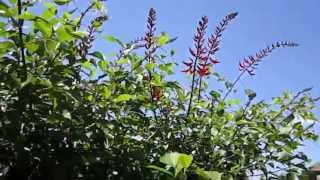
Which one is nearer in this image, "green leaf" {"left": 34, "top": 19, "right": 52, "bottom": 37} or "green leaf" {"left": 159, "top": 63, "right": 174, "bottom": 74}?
"green leaf" {"left": 34, "top": 19, "right": 52, "bottom": 37}

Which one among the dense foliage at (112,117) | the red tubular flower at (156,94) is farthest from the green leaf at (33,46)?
the red tubular flower at (156,94)

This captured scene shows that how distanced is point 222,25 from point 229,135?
58cm

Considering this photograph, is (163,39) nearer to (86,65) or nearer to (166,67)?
(166,67)

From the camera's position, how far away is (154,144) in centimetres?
202

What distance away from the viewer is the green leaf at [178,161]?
150cm

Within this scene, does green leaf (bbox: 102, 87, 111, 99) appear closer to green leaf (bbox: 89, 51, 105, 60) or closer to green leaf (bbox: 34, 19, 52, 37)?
green leaf (bbox: 89, 51, 105, 60)

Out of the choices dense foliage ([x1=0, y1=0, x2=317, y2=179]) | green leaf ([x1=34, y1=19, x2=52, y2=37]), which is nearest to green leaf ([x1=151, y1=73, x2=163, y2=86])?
dense foliage ([x1=0, y1=0, x2=317, y2=179])

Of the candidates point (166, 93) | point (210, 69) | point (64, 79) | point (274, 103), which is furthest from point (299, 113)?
point (64, 79)

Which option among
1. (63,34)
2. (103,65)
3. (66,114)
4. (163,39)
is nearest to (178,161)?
(66,114)

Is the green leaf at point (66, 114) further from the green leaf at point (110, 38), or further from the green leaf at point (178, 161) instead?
the green leaf at point (110, 38)

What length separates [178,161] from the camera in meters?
1.52

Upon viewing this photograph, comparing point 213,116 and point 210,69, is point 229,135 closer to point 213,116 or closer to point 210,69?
point 213,116

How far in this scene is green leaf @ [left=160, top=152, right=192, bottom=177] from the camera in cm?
150

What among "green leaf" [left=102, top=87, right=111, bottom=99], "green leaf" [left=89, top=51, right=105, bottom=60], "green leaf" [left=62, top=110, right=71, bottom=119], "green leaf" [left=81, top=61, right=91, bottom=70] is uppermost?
"green leaf" [left=89, top=51, right=105, bottom=60]
